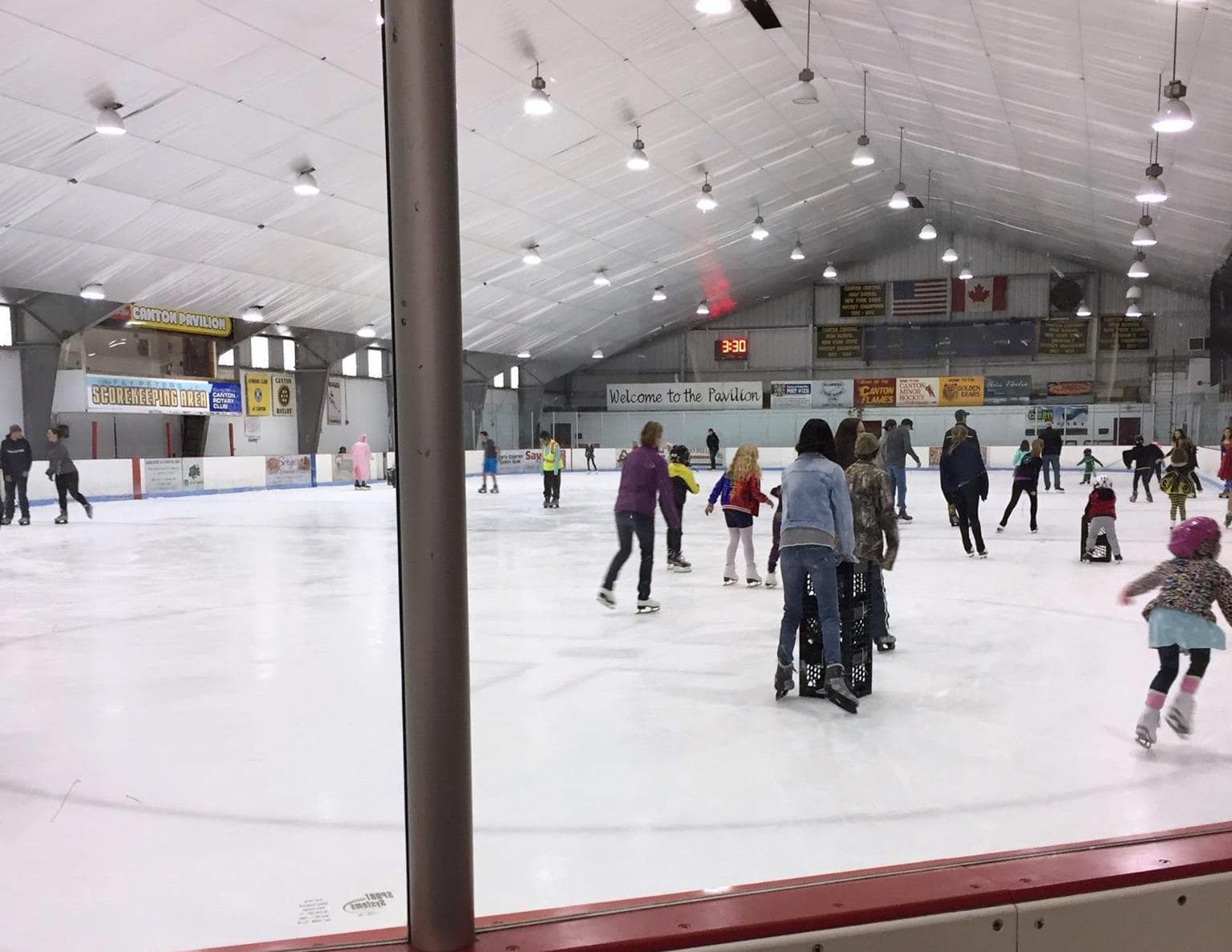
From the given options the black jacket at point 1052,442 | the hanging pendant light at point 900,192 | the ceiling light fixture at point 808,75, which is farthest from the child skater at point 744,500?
the black jacket at point 1052,442

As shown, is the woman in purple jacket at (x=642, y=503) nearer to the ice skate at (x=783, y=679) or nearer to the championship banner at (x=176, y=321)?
the ice skate at (x=783, y=679)

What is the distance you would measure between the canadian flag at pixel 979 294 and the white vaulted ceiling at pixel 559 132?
791 cm

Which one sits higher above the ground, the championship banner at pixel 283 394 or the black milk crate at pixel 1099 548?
the championship banner at pixel 283 394

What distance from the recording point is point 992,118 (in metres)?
16.6

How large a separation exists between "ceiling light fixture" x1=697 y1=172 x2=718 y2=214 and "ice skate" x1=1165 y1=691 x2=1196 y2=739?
15992 mm

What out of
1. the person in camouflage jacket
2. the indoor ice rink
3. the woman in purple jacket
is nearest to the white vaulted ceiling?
the indoor ice rink

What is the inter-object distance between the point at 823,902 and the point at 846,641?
3217 mm

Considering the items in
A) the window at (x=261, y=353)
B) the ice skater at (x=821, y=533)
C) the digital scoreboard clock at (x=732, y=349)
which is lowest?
the ice skater at (x=821, y=533)

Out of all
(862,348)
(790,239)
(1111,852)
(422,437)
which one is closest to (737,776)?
(1111,852)

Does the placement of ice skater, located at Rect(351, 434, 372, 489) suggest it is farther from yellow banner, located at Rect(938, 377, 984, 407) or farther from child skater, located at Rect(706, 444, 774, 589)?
yellow banner, located at Rect(938, 377, 984, 407)

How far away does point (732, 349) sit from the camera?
1532 inches

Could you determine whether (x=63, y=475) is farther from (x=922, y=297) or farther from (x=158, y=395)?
(x=922, y=297)

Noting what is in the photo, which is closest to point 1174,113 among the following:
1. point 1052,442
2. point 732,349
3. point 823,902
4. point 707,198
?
point 823,902

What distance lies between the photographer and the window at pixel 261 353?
26594 mm
